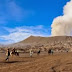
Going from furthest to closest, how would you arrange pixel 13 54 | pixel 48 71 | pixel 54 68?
pixel 13 54
pixel 54 68
pixel 48 71

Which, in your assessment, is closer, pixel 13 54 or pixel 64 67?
pixel 64 67

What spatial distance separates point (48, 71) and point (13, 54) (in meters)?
23.7

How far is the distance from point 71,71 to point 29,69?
414 cm

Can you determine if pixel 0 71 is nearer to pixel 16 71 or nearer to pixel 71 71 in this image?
pixel 16 71

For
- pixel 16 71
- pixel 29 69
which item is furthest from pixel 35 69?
pixel 16 71

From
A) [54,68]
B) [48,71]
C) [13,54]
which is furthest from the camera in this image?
[13,54]

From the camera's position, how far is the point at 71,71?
2120 centimetres

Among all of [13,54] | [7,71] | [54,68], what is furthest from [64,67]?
[13,54]

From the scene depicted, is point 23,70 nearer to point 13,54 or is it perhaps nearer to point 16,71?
point 16,71

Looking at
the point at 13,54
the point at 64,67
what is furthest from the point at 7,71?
the point at 13,54

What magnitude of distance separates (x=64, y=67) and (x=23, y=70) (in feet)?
14.3

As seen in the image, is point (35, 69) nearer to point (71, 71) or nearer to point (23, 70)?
point (23, 70)

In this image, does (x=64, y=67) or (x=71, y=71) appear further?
(x=64, y=67)

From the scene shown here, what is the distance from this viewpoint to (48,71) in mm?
21125
